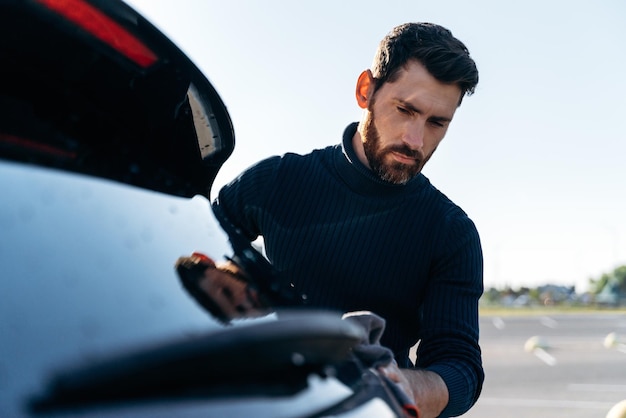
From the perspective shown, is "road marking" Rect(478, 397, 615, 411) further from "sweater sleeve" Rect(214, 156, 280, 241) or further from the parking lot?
"sweater sleeve" Rect(214, 156, 280, 241)

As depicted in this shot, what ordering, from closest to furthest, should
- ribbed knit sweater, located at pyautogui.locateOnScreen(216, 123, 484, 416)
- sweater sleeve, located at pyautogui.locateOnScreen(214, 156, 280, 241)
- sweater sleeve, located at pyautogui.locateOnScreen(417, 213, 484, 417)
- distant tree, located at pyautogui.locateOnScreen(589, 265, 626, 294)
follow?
sweater sleeve, located at pyautogui.locateOnScreen(417, 213, 484, 417)
ribbed knit sweater, located at pyautogui.locateOnScreen(216, 123, 484, 416)
sweater sleeve, located at pyautogui.locateOnScreen(214, 156, 280, 241)
distant tree, located at pyautogui.locateOnScreen(589, 265, 626, 294)

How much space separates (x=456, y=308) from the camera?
1.96 metres

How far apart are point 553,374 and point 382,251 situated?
59.0ft

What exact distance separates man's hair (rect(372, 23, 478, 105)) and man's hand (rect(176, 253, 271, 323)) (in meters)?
1.17

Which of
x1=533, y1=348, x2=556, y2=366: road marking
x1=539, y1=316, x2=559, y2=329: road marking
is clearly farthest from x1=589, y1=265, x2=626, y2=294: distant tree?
x1=533, y1=348, x2=556, y2=366: road marking


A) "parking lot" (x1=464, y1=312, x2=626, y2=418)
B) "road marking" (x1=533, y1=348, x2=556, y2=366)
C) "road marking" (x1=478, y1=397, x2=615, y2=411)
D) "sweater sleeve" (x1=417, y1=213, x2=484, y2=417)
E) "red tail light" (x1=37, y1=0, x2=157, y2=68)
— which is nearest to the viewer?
"red tail light" (x1=37, y1=0, x2=157, y2=68)

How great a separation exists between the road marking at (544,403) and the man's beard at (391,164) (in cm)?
1277

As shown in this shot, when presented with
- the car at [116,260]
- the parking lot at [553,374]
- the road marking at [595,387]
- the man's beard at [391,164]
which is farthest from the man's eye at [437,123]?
the road marking at [595,387]

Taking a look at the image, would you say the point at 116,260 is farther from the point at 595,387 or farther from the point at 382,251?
the point at 595,387

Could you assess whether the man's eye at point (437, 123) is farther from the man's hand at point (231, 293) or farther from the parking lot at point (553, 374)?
the parking lot at point (553, 374)

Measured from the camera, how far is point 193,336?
85 cm

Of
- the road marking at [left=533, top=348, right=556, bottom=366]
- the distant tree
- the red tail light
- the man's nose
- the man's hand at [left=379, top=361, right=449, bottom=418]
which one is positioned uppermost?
the red tail light

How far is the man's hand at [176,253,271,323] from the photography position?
3.19 feet

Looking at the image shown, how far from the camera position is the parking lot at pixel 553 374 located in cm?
1379
